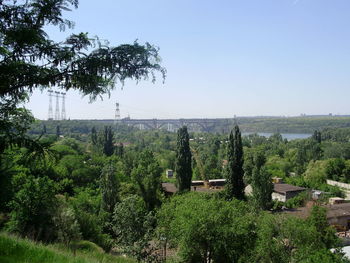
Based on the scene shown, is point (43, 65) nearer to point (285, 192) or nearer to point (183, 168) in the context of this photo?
point (183, 168)

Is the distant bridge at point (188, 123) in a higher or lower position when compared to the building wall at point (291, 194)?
higher

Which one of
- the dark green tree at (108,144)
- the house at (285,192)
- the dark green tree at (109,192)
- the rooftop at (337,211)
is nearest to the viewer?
the dark green tree at (109,192)

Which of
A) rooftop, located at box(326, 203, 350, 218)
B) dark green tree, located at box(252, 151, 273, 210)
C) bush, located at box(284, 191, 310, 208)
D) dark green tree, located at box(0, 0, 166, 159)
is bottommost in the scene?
bush, located at box(284, 191, 310, 208)

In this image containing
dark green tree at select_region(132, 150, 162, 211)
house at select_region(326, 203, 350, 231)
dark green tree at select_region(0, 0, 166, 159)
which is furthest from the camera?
dark green tree at select_region(132, 150, 162, 211)

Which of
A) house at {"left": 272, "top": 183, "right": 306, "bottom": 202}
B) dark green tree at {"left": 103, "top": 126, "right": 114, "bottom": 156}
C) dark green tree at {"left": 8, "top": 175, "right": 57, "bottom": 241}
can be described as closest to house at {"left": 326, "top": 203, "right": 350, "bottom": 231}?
house at {"left": 272, "top": 183, "right": 306, "bottom": 202}

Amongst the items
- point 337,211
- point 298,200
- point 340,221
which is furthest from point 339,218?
point 298,200

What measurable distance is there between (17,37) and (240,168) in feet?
77.1

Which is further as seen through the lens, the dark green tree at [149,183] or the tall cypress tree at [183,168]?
the tall cypress tree at [183,168]

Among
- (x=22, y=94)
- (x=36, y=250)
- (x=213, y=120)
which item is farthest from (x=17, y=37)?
(x=213, y=120)

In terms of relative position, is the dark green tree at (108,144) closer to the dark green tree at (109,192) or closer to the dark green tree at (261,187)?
the dark green tree at (109,192)

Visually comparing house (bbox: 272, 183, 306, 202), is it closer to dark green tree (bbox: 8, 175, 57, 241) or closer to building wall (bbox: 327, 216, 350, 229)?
building wall (bbox: 327, 216, 350, 229)

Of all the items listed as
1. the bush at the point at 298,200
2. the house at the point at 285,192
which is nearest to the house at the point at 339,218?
the bush at the point at 298,200

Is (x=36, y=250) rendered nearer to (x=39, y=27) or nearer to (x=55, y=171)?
(x=39, y=27)

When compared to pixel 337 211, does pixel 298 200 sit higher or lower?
lower
